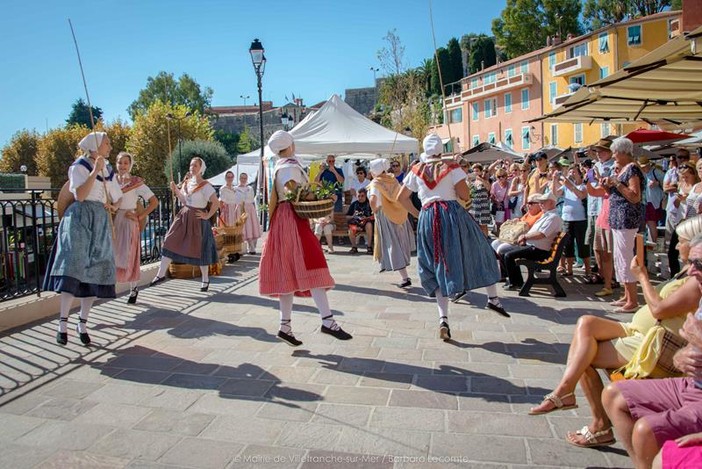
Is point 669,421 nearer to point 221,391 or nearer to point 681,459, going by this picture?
point 681,459

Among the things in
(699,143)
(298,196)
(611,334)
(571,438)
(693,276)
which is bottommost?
(571,438)

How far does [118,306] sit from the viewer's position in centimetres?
684

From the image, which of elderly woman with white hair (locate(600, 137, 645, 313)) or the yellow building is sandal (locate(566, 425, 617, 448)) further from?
the yellow building

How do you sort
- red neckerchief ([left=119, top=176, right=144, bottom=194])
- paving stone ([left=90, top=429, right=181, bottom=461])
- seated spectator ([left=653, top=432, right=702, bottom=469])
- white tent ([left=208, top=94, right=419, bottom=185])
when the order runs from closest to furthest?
seated spectator ([left=653, top=432, right=702, bottom=469]), paving stone ([left=90, top=429, right=181, bottom=461]), red neckerchief ([left=119, top=176, right=144, bottom=194]), white tent ([left=208, top=94, right=419, bottom=185])

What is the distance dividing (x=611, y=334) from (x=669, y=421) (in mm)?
836

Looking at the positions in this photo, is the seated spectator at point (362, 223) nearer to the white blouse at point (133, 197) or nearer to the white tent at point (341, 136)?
the white tent at point (341, 136)

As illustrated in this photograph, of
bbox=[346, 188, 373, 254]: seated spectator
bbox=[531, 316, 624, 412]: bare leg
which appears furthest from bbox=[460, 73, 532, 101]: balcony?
bbox=[531, 316, 624, 412]: bare leg

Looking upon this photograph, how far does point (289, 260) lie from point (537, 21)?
59.1m

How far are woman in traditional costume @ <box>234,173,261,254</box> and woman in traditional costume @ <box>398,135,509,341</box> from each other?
23.2 feet

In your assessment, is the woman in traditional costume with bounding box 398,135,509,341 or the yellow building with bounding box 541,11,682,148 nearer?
the woman in traditional costume with bounding box 398,135,509,341

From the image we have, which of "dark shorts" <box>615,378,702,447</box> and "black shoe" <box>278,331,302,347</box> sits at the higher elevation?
"dark shorts" <box>615,378,702,447</box>

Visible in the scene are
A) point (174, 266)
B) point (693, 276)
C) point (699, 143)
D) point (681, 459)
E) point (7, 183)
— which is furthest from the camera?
point (7, 183)

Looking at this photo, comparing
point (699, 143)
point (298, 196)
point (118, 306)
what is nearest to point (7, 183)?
point (118, 306)

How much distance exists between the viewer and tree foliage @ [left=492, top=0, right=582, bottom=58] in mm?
55656
